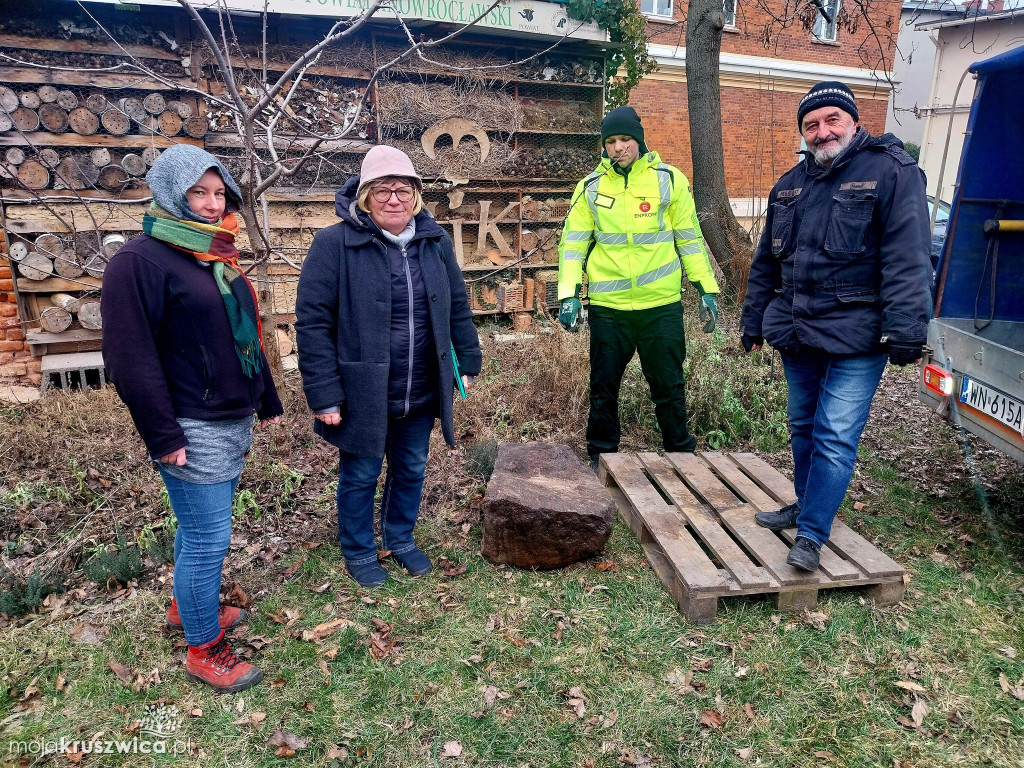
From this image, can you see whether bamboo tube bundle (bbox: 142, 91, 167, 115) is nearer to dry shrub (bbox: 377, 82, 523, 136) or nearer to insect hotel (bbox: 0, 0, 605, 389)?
insect hotel (bbox: 0, 0, 605, 389)

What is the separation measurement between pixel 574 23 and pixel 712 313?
190 inches

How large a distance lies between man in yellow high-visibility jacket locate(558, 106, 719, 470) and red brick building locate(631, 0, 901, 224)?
13.2 meters

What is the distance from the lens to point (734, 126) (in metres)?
17.5

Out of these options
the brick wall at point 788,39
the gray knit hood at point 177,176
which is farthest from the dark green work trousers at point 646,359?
the brick wall at point 788,39

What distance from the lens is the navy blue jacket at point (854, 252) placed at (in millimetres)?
2725

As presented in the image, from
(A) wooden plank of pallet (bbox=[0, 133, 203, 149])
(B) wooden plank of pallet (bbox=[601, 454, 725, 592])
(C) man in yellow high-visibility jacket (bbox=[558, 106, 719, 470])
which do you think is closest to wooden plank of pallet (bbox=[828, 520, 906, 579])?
(B) wooden plank of pallet (bbox=[601, 454, 725, 592])

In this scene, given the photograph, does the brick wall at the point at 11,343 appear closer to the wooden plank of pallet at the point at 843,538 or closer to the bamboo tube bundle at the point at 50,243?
the bamboo tube bundle at the point at 50,243

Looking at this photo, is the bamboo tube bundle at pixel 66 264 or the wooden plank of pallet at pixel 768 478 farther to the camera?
the bamboo tube bundle at pixel 66 264

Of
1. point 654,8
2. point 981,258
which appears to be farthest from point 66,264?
point 654,8

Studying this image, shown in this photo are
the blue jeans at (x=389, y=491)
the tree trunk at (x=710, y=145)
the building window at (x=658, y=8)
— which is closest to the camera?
the blue jeans at (x=389, y=491)

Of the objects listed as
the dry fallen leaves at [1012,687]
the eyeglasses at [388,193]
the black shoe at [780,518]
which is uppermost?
the eyeglasses at [388,193]

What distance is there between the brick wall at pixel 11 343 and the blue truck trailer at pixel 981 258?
293 inches

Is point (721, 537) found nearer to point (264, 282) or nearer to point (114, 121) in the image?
point (264, 282)

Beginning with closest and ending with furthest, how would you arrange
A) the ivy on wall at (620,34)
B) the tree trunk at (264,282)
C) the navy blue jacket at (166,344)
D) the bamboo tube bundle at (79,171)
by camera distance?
the navy blue jacket at (166,344), the tree trunk at (264,282), the bamboo tube bundle at (79,171), the ivy on wall at (620,34)
